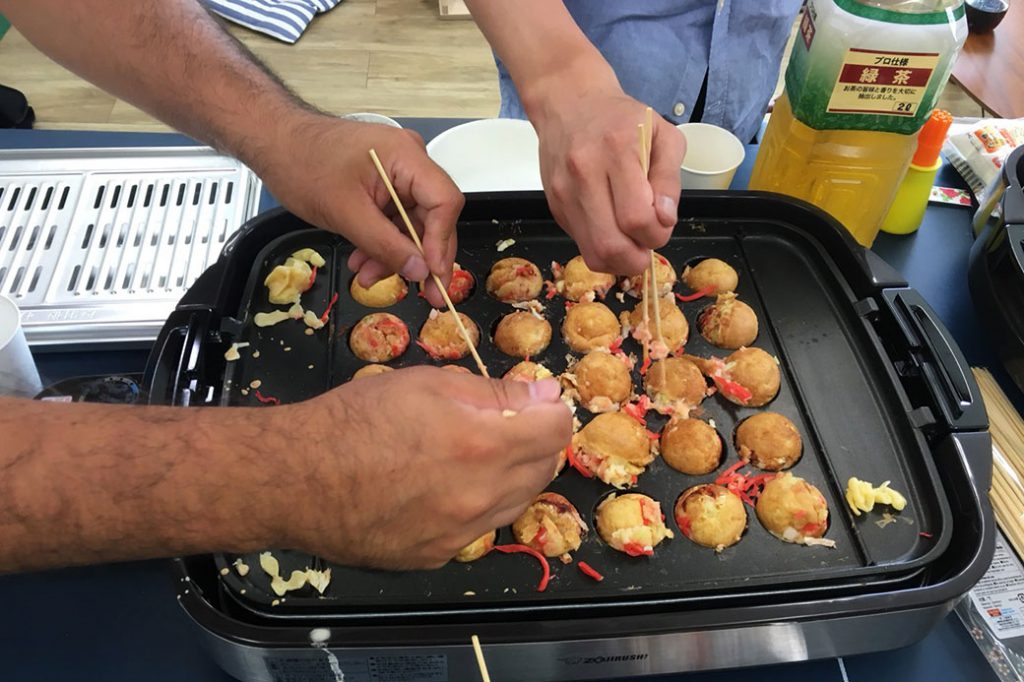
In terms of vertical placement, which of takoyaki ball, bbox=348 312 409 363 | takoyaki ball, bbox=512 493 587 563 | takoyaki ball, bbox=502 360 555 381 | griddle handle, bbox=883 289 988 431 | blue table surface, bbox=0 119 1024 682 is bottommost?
blue table surface, bbox=0 119 1024 682

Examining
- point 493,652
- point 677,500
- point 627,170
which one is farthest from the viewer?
point 677,500

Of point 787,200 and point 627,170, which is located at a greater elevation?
point 627,170

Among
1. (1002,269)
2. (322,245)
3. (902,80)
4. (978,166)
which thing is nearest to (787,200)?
(902,80)

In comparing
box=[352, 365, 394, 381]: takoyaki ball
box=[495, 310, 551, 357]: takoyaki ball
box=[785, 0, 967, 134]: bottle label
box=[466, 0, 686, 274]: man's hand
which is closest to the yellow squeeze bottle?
box=[785, 0, 967, 134]: bottle label

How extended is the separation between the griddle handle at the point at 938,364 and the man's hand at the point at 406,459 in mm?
893

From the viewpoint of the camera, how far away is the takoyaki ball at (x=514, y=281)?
184 centimetres

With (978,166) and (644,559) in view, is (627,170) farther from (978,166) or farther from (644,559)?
(978,166)

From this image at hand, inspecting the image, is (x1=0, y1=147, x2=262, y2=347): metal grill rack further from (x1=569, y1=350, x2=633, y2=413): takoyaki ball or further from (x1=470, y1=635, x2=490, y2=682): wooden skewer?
(x1=470, y1=635, x2=490, y2=682): wooden skewer

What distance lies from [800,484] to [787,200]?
29.9 inches

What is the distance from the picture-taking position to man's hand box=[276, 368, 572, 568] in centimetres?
101

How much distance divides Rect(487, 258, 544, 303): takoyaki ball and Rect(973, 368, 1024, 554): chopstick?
1110 mm

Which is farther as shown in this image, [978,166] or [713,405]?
[978,166]

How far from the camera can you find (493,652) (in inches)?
47.6

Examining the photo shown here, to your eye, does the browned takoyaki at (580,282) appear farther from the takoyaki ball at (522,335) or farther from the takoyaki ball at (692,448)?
the takoyaki ball at (692,448)
